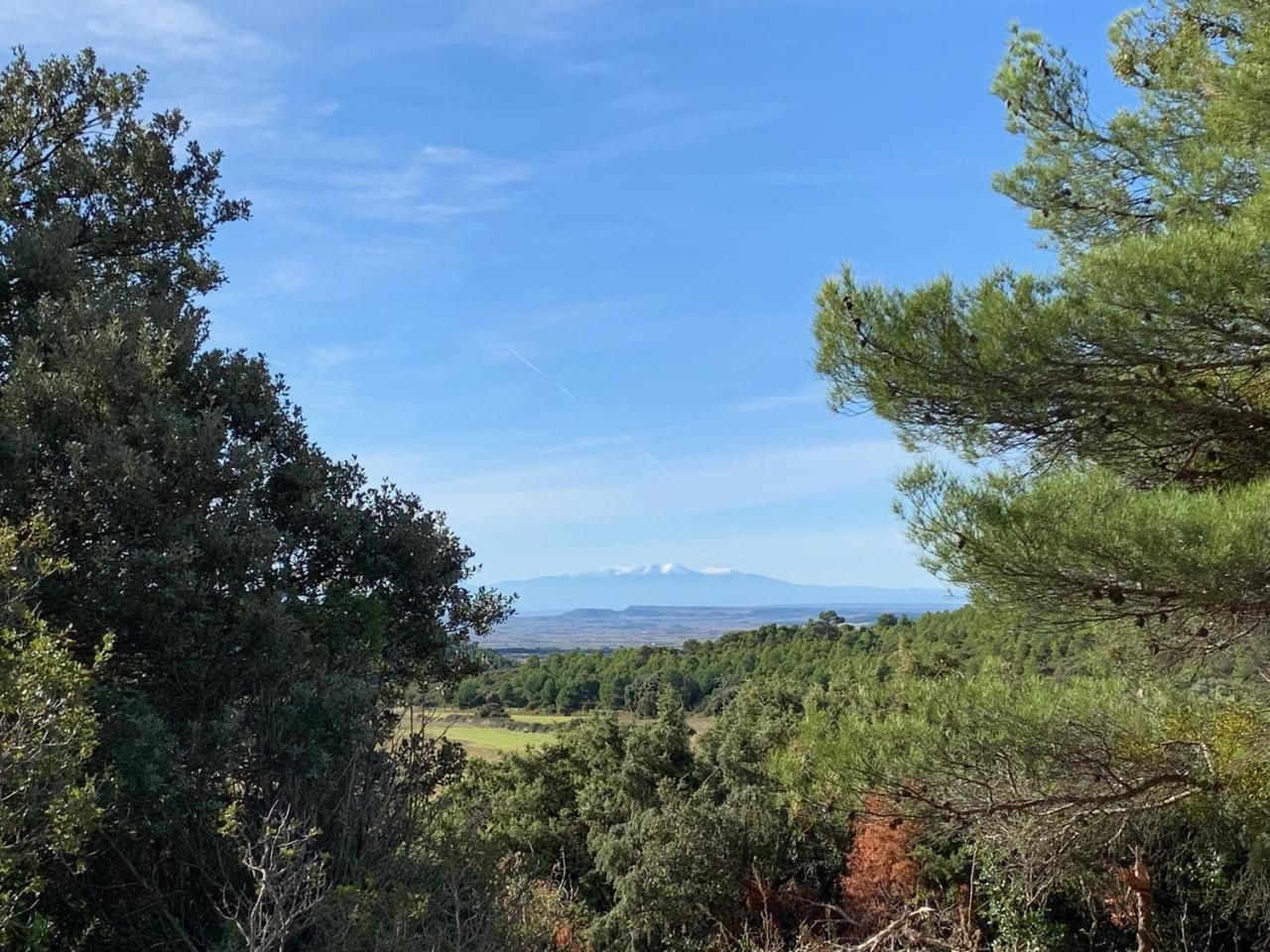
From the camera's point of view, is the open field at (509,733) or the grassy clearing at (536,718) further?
the grassy clearing at (536,718)

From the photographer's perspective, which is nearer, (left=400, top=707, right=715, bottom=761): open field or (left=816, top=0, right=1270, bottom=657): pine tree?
(left=816, top=0, right=1270, bottom=657): pine tree

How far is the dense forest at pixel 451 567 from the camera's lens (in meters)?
3.55

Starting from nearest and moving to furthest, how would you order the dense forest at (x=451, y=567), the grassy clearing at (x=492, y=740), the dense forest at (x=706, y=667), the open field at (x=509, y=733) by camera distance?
the dense forest at (x=451, y=567) < the grassy clearing at (x=492, y=740) < the open field at (x=509, y=733) < the dense forest at (x=706, y=667)

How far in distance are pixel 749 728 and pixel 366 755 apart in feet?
41.5

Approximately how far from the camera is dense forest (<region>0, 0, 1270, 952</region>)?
3.55m

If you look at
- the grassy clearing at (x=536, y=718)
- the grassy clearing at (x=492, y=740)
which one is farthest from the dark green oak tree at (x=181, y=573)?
the grassy clearing at (x=536, y=718)

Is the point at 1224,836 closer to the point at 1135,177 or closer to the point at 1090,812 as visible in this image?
the point at 1090,812

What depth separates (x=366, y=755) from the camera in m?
4.33

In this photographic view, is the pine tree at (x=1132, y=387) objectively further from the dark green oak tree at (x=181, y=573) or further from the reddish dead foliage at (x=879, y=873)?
the reddish dead foliage at (x=879, y=873)

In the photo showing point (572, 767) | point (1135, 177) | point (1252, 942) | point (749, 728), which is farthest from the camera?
point (572, 767)

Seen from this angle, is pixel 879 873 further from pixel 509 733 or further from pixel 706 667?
pixel 706 667

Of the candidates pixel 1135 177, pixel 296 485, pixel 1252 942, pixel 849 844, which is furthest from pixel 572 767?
pixel 1135 177

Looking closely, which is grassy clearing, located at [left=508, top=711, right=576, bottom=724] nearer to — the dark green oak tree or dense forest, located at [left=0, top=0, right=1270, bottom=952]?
dense forest, located at [left=0, top=0, right=1270, bottom=952]

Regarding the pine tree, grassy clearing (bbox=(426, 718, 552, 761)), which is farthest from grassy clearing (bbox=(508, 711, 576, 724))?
the pine tree
